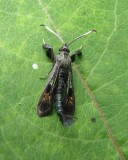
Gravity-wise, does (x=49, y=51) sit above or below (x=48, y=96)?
above

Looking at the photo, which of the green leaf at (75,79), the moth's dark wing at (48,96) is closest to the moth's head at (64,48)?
the green leaf at (75,79)

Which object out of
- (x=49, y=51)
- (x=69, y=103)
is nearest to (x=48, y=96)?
(x=69, y=103)

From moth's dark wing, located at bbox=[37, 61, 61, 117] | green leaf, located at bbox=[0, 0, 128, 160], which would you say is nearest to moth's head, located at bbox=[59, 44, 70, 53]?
green leaf, located at bbox=[0, 0, 128, 160]

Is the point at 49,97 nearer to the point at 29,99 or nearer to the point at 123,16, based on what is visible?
the point at 29,99

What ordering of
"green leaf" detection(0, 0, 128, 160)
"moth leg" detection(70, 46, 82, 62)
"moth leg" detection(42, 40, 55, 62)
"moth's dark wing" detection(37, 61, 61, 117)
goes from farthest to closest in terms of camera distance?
"moth leg" detection(70, 46, 82, 62) → "moth leg" detection(42, 40, 55, 62) → "moth's dark wing" detection(37, 61, 61, 117) → "green leaf" detection(0, 0, 128, 160)

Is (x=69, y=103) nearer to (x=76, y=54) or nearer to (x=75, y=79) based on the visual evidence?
(x=75, y=79)

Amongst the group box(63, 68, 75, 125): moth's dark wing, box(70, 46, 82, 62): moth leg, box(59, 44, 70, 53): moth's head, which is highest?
box(59, 44, 70, 53): moth's head

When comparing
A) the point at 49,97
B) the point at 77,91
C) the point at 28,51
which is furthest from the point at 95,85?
the point at 28,51

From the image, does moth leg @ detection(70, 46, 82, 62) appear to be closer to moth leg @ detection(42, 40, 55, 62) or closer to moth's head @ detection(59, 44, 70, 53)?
moth's head @ detection(59, 44, 70, 53)
